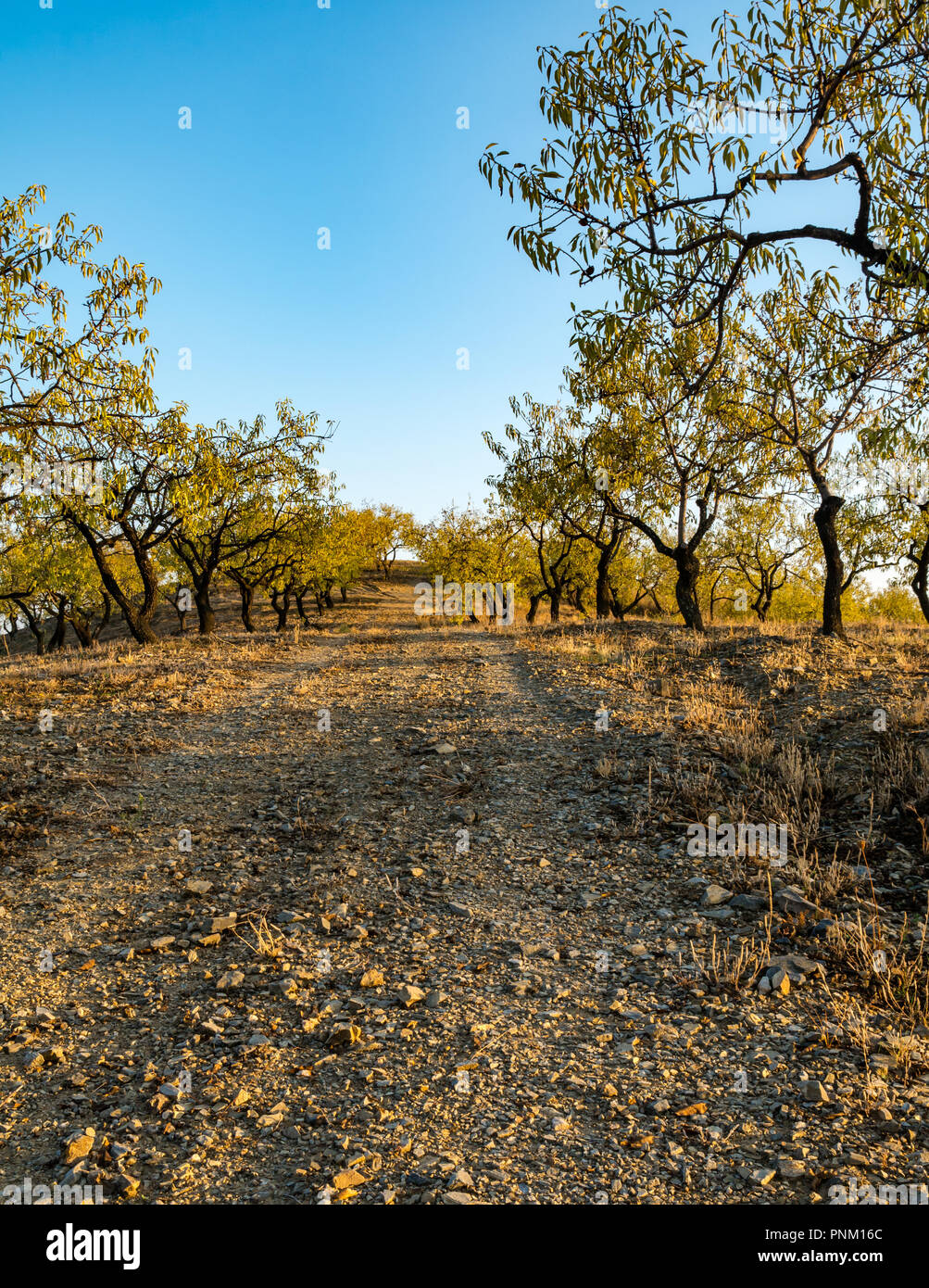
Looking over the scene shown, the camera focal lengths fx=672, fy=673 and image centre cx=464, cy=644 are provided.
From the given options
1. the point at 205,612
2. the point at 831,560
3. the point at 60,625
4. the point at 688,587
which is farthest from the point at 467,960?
the point at 60,625

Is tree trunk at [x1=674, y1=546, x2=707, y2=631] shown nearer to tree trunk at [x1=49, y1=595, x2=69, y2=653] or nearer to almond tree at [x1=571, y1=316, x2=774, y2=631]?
almond tree at [x1=571, y1=316, x2=774, y2=631]

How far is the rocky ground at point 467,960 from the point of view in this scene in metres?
3.91

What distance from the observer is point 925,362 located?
332 inches

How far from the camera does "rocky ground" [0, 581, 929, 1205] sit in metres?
→ 3.91

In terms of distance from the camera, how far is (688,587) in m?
26.2

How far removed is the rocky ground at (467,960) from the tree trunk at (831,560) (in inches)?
324

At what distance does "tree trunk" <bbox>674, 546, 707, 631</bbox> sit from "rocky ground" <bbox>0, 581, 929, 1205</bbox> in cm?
1269

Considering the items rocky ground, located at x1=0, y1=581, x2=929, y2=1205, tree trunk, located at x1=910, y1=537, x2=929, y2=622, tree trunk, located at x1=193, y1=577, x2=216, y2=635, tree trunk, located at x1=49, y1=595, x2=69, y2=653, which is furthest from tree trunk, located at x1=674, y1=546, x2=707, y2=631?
tree trunk, located at x1=49, y1=595, x2=69, y2=653

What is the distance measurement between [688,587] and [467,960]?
22.5 meters

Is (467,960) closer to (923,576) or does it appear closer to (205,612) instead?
(205,612)

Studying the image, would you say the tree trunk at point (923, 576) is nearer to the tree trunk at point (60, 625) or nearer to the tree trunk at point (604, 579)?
the tree trunk at point (604, 579)

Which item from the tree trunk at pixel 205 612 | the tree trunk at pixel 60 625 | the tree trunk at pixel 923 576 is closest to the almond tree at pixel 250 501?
the tree trunk at pixel 205 612

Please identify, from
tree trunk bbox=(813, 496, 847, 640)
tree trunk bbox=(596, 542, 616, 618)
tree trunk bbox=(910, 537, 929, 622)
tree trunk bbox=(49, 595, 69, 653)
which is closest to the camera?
tree trunk bbox=(813, 496, 847, 640)
